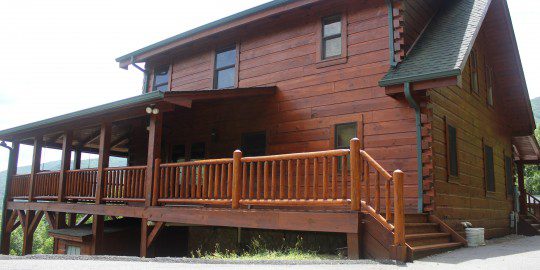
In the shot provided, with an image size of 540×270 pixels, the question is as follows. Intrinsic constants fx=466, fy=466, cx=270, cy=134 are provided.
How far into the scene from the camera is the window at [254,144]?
40.2ft

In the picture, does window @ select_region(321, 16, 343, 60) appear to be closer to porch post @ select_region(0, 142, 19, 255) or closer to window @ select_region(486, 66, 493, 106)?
window @ select_region(486, 66, 493, 106)

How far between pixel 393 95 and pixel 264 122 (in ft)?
12.1

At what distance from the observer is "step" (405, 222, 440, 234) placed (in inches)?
322

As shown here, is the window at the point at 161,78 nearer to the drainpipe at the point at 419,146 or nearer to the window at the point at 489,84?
the drainpipe at the point at 419,146

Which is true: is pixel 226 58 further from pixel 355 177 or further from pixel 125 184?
pixel 355 177

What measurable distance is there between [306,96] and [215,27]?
370cm

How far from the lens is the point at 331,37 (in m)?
11.5

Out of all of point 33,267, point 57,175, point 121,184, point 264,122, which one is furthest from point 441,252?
point 57,175

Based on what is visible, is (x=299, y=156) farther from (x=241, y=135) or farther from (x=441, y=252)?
(x=241, y=135)

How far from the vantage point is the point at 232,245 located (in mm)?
12188

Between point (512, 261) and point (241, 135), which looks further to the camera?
point (241, 135)

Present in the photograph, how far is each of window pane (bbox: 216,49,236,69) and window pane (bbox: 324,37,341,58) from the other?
3.16 metres

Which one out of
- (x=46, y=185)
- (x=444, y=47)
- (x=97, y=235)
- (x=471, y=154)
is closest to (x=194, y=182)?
(x=97, y=235)

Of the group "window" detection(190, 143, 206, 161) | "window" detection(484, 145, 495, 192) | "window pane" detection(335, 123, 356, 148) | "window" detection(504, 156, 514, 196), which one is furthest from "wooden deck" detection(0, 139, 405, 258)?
"window" detection(504, 156, 514, 196)
